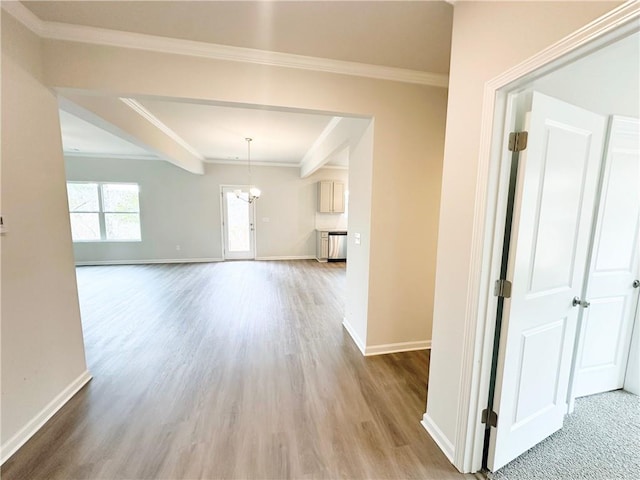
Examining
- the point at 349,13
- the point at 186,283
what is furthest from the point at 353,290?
the point at 186,283

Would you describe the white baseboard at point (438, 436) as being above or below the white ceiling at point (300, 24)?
below

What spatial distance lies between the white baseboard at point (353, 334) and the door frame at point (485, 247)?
125 centimetres

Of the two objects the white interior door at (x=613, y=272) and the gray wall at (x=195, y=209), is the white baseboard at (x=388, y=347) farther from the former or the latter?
the gray wall at (x=195, y=209)

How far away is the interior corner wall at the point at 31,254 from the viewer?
59.0 inches

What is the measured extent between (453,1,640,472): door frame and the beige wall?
1163 mm

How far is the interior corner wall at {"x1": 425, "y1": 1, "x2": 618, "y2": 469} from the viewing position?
3.45ft

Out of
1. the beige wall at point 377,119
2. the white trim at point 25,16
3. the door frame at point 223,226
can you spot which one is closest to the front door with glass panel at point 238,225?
the door frame at point 223,226

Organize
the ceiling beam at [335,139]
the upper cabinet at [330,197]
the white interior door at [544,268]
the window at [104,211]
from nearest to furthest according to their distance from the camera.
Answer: the white interior door at [544,268]
the ceiling beam at [335,139]
the window at [104,211]
the upper cabinet at [330,197]

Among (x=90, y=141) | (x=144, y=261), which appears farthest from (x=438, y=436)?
(x=144, y=261)

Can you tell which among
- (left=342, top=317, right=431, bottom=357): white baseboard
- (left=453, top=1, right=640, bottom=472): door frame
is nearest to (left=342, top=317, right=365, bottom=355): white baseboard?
(left=342, top=317, right=431, bottom=357): white baseboard

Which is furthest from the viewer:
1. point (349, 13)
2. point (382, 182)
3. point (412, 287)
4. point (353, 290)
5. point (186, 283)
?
point (186, 283)

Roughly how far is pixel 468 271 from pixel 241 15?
2073 mm

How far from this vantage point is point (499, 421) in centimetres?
138

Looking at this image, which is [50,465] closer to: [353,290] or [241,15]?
[353,290]
